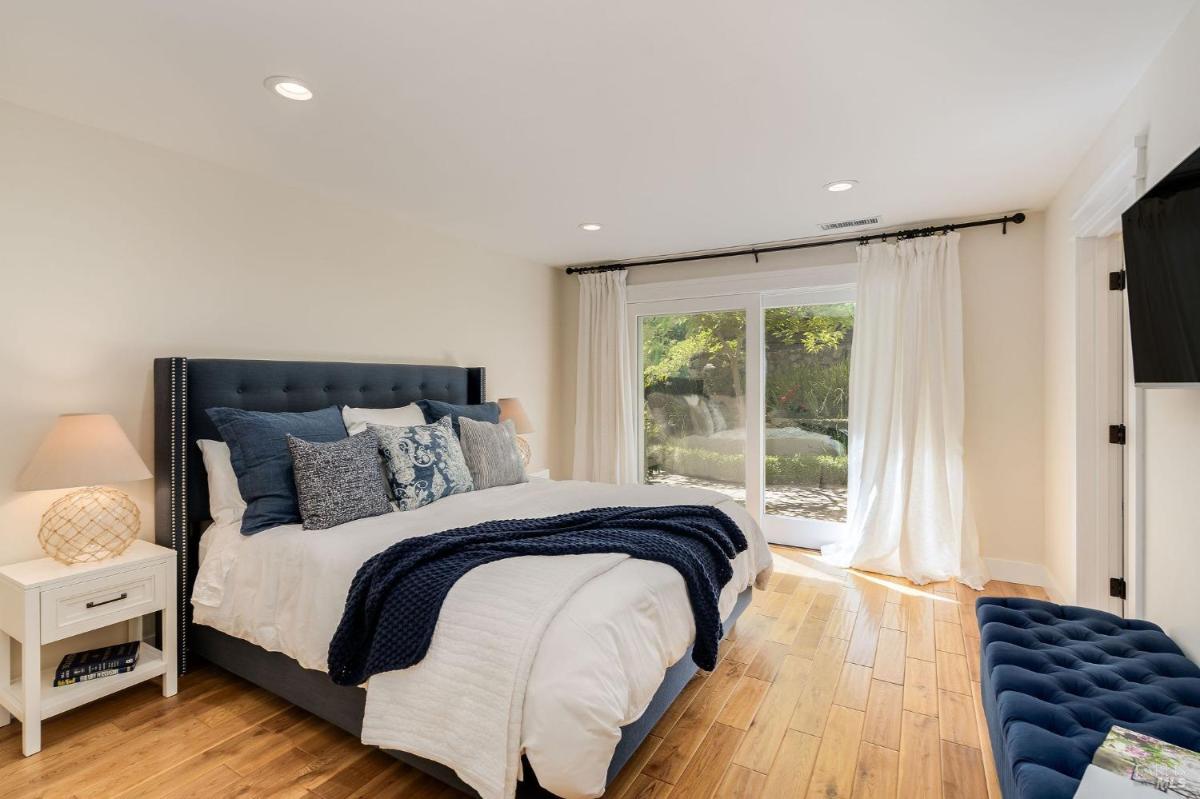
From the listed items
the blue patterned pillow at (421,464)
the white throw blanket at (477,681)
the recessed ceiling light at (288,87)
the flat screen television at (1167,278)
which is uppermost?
the recessed ceiling light at (288,87)

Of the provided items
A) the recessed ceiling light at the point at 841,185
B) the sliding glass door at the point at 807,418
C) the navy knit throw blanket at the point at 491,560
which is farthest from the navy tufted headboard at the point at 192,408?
the sliding glass door at the point at 807,418

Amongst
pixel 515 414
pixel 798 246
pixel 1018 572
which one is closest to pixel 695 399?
pixel 798 246

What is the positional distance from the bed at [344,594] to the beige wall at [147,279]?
0.23 meters

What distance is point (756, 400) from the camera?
4727 millimetres

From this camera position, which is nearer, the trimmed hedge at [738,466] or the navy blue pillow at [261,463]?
the navy blue pillow at [261,463]

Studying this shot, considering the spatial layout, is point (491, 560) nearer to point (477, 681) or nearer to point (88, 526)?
point (477, 681)

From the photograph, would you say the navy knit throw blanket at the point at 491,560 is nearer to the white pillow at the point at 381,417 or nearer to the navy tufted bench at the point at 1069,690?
the navy tufted bench at the point at 1069,690

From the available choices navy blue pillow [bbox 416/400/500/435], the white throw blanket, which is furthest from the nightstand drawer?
navy blue pillow [bbox 416/400/500/435]

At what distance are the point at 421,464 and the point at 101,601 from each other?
130 cm

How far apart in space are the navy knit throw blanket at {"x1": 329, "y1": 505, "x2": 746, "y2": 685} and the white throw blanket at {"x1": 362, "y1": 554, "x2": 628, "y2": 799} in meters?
0.06

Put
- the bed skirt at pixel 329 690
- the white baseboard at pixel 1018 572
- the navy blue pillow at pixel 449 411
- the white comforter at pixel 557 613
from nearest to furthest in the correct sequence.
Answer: the white comforter at pixel 557 613 → the bed skirt at pixel 329 690 → the navy blue pillow at pixel 449 411 → the white baseboard at pixel 1018 572

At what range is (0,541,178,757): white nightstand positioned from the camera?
2074 millimetres

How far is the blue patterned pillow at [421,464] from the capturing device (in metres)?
2.82

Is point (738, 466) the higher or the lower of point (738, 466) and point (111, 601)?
the higher
